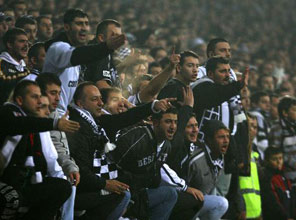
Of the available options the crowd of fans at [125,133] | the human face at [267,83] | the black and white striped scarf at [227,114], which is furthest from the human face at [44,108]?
the human face at [267,83]

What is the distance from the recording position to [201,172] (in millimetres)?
8852

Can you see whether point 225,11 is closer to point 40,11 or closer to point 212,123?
point 40,11

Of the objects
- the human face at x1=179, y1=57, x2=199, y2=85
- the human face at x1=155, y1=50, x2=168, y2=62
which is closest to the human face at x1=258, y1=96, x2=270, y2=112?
the human face at x1=155, y1=50, x2=168, y2=62

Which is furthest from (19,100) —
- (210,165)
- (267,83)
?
(267,83)

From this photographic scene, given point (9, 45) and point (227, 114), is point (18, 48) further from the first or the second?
point (227, 114)

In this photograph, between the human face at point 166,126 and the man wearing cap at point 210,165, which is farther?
the man wearing cap at point 210,165

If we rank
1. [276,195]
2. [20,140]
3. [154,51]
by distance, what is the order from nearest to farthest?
1. [20,140]
2. [276,195]
3. [154,51]

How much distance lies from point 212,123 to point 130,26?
624 centimetres

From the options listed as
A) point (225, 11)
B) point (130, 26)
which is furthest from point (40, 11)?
point (225, 11)

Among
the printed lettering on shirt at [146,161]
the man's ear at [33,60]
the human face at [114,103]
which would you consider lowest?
the printed lettering on shirt at [146,161]

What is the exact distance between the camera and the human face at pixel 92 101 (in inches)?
290

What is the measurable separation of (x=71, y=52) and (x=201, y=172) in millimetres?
2570

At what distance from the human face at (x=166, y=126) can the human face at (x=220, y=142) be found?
2.73 feet

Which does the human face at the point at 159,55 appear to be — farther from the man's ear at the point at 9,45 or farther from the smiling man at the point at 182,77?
the man's ear at the point at 9,45
